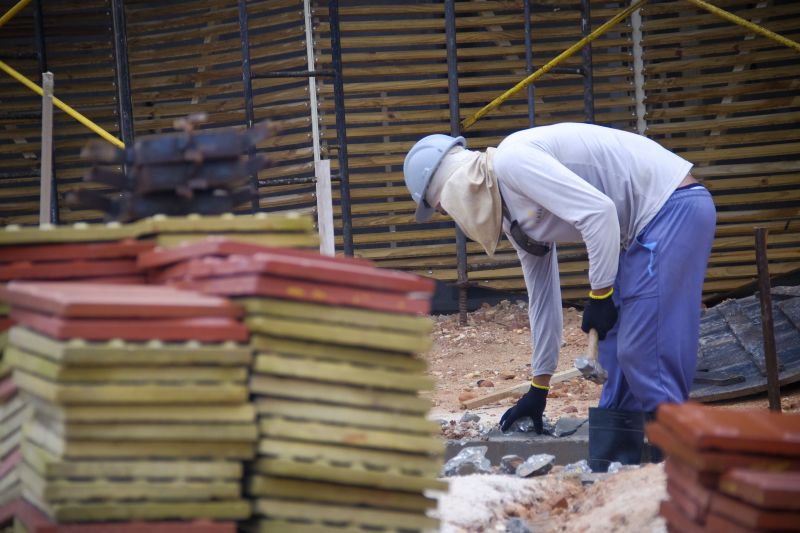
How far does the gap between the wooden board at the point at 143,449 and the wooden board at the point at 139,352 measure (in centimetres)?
22

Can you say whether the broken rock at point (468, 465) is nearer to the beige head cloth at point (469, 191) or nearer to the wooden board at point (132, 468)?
the beige head cloth at point (469, 191)

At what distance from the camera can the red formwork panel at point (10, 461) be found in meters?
3.60

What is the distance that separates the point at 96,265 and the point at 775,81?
9.09 m

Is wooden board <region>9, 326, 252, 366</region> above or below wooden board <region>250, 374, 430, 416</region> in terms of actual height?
above

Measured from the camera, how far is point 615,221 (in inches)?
210

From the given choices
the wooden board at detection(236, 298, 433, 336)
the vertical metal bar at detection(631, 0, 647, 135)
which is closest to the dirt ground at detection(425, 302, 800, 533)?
the wooden board at detection(236, 298, 433, 336)

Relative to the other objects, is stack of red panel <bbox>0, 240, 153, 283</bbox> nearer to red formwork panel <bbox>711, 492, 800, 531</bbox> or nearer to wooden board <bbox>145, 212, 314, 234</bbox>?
wooden board <bbox>145, 212, 314, 234</bbox>

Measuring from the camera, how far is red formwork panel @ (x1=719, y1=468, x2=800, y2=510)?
119 inches

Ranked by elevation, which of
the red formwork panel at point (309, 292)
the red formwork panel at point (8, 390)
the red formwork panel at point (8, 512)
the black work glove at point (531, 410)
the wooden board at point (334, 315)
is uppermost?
the red formwork panel at point (309, 292)

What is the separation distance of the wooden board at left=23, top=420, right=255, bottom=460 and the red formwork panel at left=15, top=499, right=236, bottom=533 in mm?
174

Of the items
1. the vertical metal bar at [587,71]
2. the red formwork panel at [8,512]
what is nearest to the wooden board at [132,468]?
the red formwork panel at [8,512]

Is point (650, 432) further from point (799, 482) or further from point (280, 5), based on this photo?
point (280, 5)

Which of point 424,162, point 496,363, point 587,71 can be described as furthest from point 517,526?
point 587,71

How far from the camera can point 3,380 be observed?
393cm
